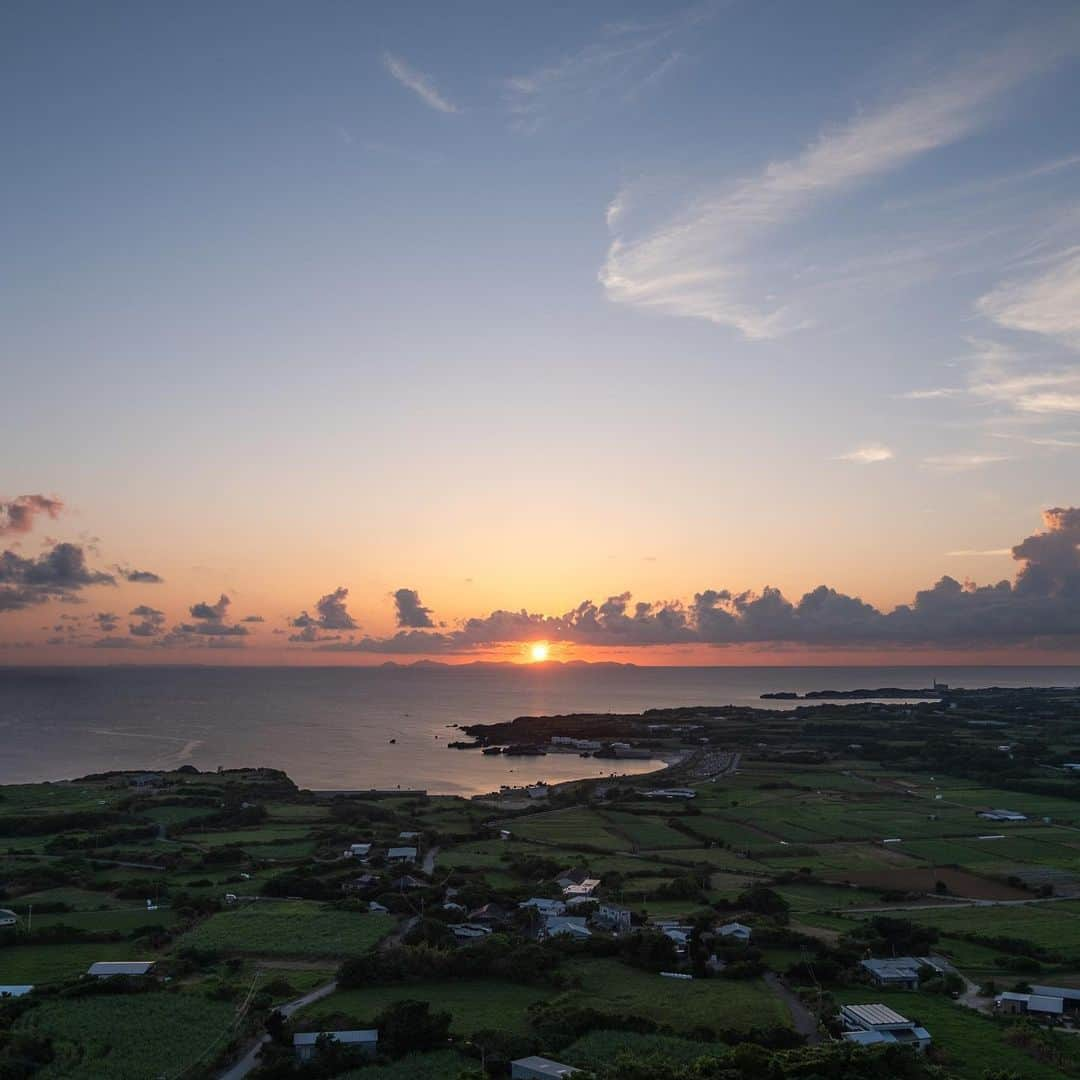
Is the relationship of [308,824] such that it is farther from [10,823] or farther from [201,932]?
[201,932]

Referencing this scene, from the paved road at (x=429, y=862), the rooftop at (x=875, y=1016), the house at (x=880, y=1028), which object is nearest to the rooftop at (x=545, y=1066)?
the house at (x=880, y=1028)

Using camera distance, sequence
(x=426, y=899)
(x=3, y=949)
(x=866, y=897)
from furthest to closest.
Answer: (x=866, y=897)
(x=426, y=899)
(x=3, y=949)

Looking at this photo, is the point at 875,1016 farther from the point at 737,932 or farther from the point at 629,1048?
the point at 737,932

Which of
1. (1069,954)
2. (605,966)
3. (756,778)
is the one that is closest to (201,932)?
(605,966)

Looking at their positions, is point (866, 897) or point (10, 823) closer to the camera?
point (866, 897)

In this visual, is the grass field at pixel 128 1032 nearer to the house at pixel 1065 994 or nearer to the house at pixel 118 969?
the house at pixel 118 969

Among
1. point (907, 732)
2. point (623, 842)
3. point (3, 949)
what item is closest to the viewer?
point (3, 949)

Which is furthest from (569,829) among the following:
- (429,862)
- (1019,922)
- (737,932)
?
(1019,922)
